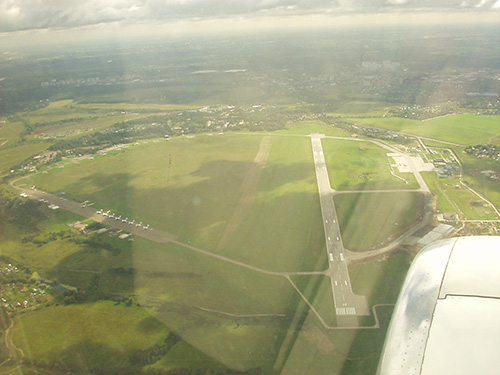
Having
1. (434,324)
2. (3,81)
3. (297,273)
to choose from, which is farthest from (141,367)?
(3,81)

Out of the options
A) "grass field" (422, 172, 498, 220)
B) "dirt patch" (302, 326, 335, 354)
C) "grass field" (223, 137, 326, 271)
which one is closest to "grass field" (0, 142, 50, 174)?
"grass field" (223, 137, 326, 271)

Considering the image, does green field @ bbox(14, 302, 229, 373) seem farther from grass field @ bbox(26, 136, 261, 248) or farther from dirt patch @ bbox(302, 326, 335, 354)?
grass field @ bbox(26, 136, 261, 248)

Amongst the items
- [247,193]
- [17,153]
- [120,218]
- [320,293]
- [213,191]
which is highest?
[17,153]

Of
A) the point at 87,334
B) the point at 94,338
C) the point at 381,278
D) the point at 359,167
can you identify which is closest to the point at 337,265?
the point at 381,278

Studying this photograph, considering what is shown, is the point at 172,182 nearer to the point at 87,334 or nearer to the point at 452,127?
the point at 87,334

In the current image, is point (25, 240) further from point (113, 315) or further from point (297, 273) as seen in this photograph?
point (297, 273)

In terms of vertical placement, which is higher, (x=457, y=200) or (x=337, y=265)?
(x=337, y=265)
